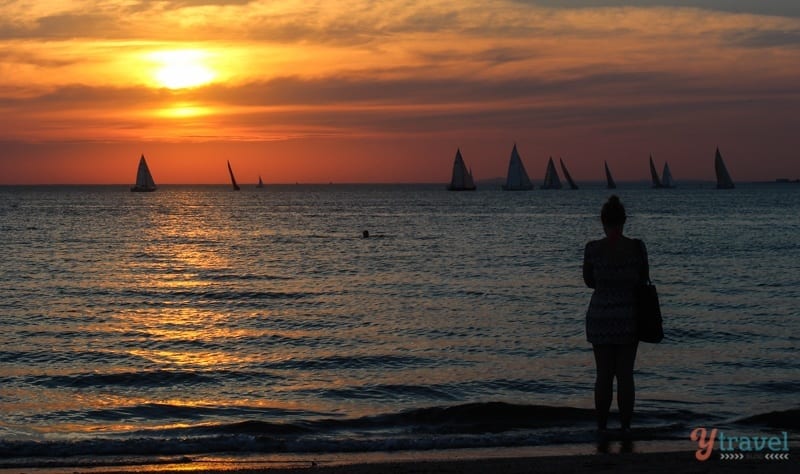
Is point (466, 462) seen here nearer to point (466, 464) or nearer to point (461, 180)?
point (466, 464)

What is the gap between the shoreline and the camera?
8.62m

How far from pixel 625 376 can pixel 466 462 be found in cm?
189

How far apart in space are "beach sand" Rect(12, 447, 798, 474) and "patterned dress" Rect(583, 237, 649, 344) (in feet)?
3.92

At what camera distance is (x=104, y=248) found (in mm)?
50750

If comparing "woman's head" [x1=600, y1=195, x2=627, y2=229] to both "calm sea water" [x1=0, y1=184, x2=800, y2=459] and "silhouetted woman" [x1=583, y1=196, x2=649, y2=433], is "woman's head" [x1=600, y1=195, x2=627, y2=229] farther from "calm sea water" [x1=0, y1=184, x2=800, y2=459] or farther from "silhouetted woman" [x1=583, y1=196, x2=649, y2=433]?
"calm sea water" [x1=0, y1=184, x2=800, y2=459]

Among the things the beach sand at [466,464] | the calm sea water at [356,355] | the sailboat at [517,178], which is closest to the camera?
the beach sand at [466,464]

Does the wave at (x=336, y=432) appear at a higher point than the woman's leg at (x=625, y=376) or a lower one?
lower

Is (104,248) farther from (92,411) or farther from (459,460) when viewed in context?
(459,460)

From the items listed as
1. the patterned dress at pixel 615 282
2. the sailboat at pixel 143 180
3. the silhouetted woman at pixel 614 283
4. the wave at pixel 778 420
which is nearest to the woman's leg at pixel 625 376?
the silhouetted woman at pixel 614 283

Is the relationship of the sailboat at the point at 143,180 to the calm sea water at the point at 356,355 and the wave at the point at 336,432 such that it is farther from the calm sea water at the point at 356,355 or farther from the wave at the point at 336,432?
the wave at the point at 336,432

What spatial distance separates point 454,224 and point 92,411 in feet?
222

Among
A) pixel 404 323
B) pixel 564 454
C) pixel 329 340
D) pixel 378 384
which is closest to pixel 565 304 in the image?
pixel 404 323

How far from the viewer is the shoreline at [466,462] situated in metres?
8.62

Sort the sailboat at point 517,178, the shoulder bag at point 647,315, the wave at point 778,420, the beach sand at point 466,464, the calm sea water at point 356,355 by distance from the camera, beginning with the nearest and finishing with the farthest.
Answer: the beach sand at point 466,464, the shoulder bag at point 647,315, the wave at point 778,420, the calm sea water at point 356,355, the sailboat at point 517,178
